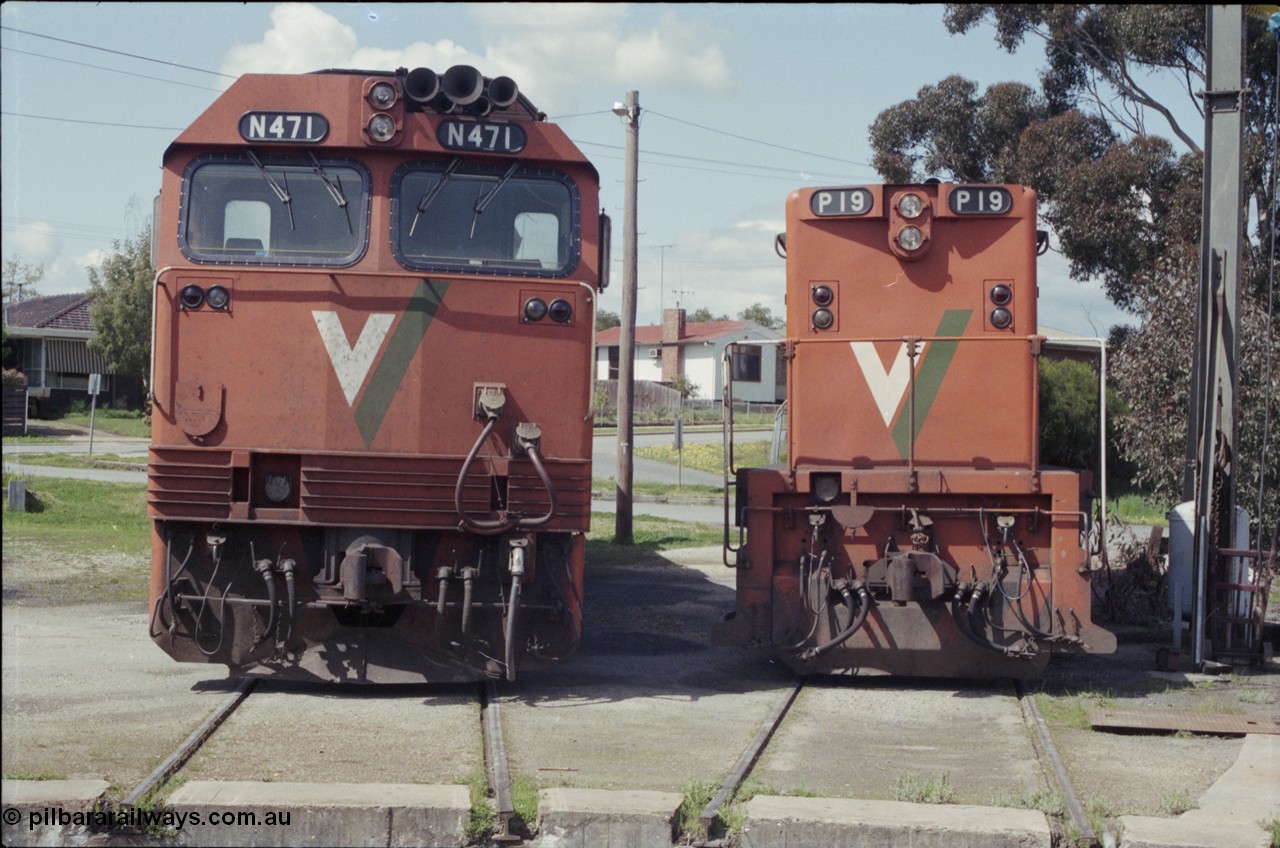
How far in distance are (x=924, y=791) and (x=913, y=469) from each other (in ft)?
10.4

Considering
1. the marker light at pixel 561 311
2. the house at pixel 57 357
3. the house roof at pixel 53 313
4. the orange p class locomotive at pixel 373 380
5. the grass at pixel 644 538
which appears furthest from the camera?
the house roof at pixel 53 313

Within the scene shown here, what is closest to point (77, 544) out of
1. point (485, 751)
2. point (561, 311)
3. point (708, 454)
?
point (561, 311)

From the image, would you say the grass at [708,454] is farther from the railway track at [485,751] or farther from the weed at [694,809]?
the weed at [694,809]

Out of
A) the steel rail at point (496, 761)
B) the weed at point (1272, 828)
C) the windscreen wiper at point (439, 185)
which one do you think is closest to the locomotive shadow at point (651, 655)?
A: the steel rail at point (496, 761)

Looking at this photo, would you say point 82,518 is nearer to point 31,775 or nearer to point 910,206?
point 31,775

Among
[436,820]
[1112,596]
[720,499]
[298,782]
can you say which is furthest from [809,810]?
[720,499]

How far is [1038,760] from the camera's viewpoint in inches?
282

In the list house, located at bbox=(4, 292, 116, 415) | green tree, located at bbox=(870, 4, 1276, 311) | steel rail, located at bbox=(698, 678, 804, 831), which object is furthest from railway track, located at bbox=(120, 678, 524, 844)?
house, located at bbox=(4, 292, 116, 415)

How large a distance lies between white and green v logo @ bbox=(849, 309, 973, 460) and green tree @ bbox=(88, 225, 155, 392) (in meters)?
43.8

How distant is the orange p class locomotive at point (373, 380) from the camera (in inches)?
311

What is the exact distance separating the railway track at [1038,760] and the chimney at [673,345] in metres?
66.9

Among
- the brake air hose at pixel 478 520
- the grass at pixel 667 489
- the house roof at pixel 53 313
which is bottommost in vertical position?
the grass at pixel 667 489

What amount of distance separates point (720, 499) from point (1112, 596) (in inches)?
771

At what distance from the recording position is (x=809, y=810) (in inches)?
229
